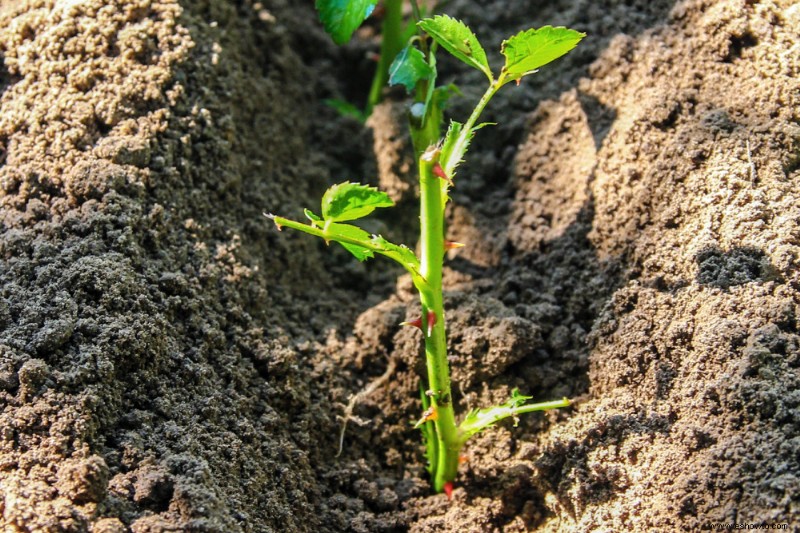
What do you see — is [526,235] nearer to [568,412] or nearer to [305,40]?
[568,412]

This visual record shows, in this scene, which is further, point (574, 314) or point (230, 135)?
point (230, 135)

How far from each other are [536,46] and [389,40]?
0.77 meters

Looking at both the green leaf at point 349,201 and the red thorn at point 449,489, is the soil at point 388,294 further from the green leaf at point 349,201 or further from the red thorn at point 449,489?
the green leaf at point 349,201

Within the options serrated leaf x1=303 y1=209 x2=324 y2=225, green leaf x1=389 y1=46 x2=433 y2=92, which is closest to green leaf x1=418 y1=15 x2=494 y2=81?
green leaf x1=389 y1=46 x2=433 y2=92

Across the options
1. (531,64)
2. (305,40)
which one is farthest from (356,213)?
(305,40)

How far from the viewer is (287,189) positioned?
1735mm

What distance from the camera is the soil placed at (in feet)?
3.79

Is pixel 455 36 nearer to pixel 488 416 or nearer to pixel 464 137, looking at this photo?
pixel 464 137

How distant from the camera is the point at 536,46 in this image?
116 centimetres

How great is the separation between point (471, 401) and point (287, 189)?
0.65 m

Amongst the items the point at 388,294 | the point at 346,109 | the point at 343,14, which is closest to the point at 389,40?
the point at 346,109

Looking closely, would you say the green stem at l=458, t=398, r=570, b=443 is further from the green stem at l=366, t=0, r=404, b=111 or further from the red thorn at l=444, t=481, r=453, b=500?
the green stem at l=366, t=0, r=404, b=111

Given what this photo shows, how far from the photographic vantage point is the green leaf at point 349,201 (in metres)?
1.12

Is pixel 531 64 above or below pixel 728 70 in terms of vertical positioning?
above
